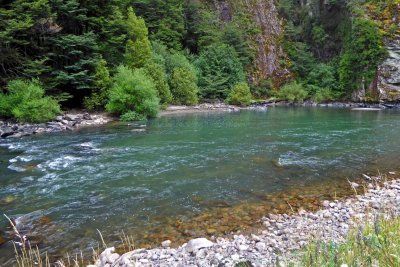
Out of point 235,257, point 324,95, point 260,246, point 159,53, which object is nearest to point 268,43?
point 324,95

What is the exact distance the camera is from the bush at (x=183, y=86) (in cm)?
4328

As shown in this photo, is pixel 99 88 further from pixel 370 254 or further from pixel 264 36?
pixel 264 36

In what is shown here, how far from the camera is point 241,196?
10.1 meters

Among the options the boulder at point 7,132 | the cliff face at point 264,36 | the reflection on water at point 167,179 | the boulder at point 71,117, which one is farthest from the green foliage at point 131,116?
the cliff face at point 264,36

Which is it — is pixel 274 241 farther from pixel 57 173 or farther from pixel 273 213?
pixel 57 173

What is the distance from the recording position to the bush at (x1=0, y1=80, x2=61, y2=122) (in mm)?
24766

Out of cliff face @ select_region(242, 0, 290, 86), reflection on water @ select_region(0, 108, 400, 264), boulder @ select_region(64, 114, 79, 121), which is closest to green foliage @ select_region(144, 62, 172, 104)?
boulder @ select_region(64, 114, 79, 121)

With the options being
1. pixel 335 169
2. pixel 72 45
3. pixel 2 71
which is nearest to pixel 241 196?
pixel 335 169

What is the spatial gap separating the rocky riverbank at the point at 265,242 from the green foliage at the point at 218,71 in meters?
42.7

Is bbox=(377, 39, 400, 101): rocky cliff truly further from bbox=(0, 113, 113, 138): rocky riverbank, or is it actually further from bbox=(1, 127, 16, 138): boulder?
bbox=(1, 127, 16, 138): boulder

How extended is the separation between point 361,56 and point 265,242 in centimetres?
5118

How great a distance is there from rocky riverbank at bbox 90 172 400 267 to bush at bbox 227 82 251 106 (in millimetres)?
40056

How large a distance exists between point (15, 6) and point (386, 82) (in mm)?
46794

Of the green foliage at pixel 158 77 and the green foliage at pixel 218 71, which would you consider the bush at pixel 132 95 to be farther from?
the green foliage at pixel 218 71
